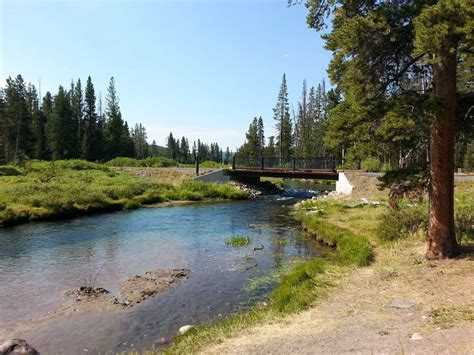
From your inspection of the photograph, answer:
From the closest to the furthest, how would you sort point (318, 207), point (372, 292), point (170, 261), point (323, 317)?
1. point (323, 317)
2. point (372, 292)
3. point (170, 261)
4. point (318, 207)

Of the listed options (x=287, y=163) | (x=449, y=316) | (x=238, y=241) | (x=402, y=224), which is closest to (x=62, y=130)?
(x=287, y=163)

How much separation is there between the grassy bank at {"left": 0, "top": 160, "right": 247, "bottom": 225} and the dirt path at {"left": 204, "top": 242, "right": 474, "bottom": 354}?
2177 centimetres

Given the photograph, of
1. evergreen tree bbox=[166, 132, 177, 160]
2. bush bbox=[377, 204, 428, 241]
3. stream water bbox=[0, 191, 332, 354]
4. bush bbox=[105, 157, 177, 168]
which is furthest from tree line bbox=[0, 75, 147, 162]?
bush bbox=[377, 204, 428, 241]

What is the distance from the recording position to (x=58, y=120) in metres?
73.2

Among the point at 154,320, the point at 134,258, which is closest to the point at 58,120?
the point at 134,258

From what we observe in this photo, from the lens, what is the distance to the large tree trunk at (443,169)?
33.2ft

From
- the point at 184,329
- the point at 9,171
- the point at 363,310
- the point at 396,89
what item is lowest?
the point at 184,329

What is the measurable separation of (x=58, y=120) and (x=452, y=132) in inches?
2920

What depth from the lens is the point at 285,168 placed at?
1719 inches

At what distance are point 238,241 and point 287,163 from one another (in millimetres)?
26605

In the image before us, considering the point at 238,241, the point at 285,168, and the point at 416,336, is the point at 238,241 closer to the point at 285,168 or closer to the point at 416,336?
the point at 416,336

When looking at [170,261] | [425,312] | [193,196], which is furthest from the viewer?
[193,196]

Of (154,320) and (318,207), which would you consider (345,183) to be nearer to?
(318,207)

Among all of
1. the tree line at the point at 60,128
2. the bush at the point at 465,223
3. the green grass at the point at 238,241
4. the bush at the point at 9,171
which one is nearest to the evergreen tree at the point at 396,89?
the bush at the point at 465,223
